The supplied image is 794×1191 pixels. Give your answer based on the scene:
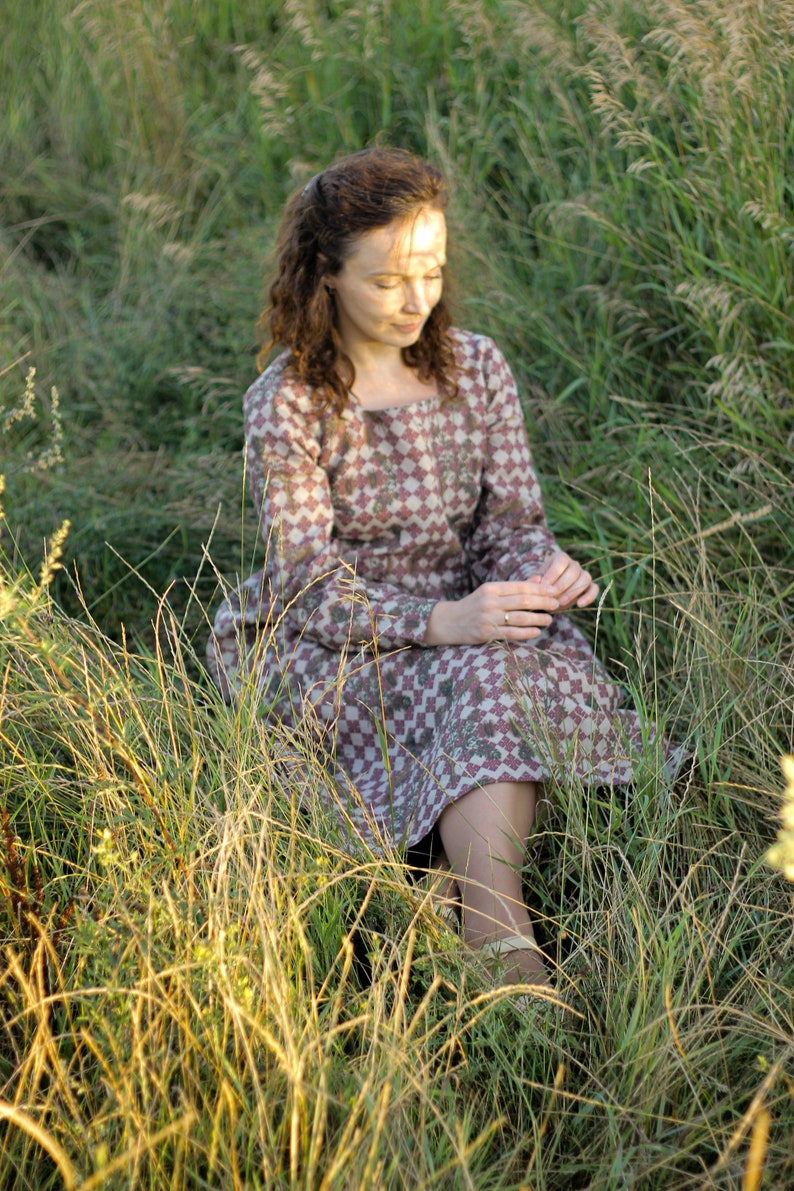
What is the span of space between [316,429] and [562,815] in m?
0.94

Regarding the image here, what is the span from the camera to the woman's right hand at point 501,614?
224 cm

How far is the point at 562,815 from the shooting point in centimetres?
220

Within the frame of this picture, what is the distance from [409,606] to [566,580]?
31 centimetres

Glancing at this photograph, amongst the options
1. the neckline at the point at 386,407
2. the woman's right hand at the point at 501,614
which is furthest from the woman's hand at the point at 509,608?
the neckline at the point at 386,407

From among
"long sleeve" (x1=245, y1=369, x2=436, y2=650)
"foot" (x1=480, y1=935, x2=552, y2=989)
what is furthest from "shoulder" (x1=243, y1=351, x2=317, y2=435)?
"foot" (x1=480, y1=935, x2=552, y2=989)

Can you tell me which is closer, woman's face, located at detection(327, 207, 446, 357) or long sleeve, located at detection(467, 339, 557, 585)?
woman's face, located at detection(327, 207, 446, 357)

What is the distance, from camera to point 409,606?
2391 mm

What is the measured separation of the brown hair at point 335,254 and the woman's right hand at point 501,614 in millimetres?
538

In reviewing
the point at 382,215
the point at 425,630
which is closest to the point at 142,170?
the point at 382,215

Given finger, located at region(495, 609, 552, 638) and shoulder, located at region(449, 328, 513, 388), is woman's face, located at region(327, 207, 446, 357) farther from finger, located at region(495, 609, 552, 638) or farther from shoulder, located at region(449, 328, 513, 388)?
finger, located at region(495, 609, 552, 638)

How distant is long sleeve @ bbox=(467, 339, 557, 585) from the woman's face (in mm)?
272

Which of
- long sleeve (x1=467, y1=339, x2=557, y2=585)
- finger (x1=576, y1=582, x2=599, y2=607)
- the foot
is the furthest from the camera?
long sleeve (x1=467, y1=339, x2=557, y2=585)

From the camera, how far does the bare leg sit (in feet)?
6.43

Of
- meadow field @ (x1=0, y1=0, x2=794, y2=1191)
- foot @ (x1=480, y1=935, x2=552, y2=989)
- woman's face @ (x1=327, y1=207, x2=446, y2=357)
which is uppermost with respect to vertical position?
woman's face @ (x1=327, y1=207, x2=446, y2=357)
